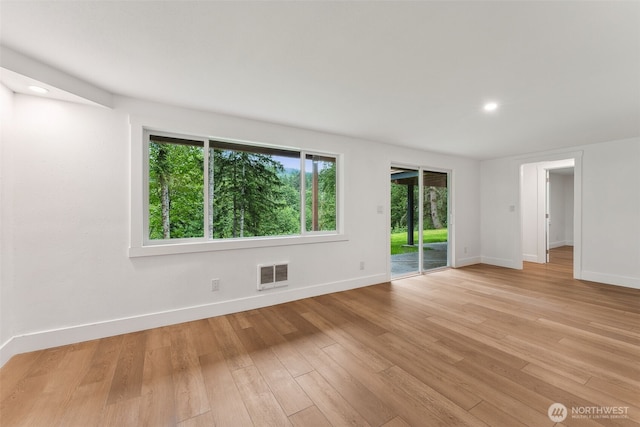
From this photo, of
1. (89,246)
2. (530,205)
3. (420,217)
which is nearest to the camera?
(89,246)

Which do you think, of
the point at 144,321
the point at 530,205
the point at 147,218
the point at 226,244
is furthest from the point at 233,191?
the point at 530,205

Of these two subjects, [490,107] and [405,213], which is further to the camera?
[405,213]

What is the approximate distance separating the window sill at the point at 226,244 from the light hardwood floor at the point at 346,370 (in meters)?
Result: 0.80

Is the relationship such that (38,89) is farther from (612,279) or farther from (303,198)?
(612,279)

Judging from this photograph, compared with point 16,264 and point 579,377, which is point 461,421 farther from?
point 16,264

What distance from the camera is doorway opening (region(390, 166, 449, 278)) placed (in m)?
4.80

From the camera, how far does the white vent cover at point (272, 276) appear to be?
10.4 ft

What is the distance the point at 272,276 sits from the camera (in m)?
3.23

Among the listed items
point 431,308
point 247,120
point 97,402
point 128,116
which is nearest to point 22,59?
point 128,116

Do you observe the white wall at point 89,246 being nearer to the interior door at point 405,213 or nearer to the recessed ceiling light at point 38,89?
the recessed ceiling light at point 38,89

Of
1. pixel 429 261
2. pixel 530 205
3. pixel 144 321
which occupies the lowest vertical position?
pixel 144 321

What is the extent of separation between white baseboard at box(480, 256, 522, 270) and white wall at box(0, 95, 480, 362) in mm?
4971

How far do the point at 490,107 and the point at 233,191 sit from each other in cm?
318

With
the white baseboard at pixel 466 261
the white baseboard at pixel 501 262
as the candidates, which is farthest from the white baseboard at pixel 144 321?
the white baseboard at pixel 501 262
